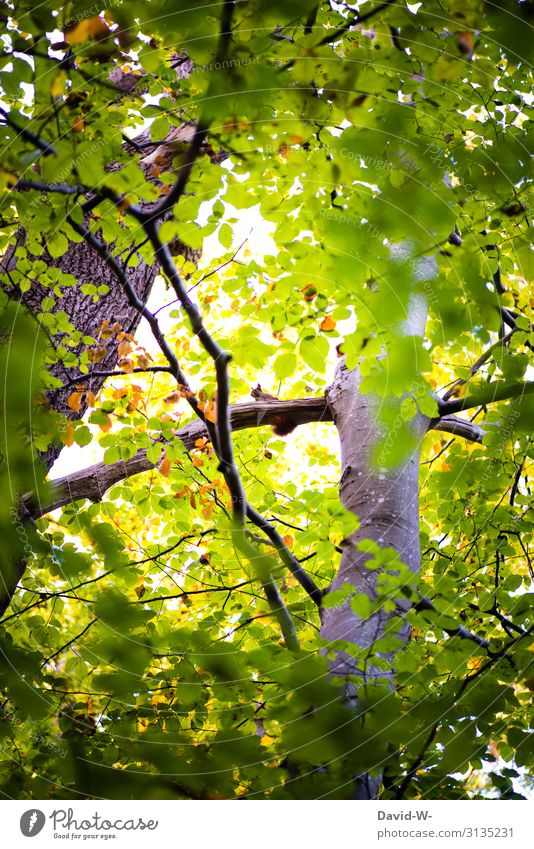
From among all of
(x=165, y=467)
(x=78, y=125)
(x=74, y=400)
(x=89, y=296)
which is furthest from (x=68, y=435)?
(x=78, y=125)

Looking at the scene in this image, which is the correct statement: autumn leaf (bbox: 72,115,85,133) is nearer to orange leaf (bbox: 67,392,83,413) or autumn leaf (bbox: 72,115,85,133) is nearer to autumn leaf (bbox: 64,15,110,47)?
autumn leaf (bbox: 64,15,110,47)

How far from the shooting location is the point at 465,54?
8.50 feet

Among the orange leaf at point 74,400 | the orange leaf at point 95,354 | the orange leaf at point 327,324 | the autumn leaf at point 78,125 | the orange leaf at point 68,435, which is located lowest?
the orange leaf at point 68,435

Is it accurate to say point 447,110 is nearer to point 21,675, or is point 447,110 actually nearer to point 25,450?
point 25,450

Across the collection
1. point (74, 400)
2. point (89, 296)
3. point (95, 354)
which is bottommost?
point (74, 400)

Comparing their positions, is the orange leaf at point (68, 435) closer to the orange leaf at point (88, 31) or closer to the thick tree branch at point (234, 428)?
the thick tree branch at point (234, 428)

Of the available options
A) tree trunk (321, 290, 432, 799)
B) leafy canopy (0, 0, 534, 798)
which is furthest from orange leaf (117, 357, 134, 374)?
tree trunk (321, 290, 432, 799)

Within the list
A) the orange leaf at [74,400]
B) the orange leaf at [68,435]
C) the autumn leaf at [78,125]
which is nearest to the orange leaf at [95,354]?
the orange leaf at [74,400]

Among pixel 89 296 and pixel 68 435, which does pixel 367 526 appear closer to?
pixel 68 435
